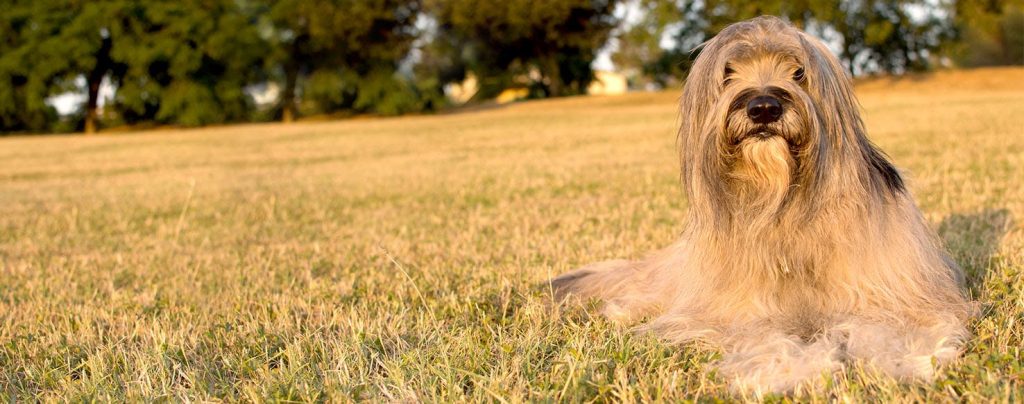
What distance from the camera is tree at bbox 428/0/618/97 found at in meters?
55.2

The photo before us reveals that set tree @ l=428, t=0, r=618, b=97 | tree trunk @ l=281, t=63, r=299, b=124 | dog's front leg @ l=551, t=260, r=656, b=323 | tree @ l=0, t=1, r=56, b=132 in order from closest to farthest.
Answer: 1. dog's front leg @ l=551, t=260, r=656, b=323
2. tree @ l=0, t=1, r=56, b=132
3. tree @ l=428, t=0, r=618, b=97
4. tree trunk @ l=281, t=63, r=299, b=124

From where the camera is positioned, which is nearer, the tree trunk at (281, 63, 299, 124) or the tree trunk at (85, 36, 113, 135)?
the tree trunk at (85, 36, 113, 135)

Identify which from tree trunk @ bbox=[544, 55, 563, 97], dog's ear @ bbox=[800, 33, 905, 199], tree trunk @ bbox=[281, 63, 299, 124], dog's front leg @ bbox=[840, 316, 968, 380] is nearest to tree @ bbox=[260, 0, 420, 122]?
tree trunk @ bbox=[281, 63, 299, 124]

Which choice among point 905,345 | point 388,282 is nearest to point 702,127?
point 905,345

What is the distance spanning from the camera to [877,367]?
329cm

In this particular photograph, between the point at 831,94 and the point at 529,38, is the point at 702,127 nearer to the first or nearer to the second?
the point at 831,94

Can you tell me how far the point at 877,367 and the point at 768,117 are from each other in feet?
3.41

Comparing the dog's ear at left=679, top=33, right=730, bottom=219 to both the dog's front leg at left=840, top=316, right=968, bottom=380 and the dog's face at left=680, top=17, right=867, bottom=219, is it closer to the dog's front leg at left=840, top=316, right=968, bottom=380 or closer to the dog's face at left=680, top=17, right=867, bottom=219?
the dog's face at left=680, top=17, right=867, bottom=219

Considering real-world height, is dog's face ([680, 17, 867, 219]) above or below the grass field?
above

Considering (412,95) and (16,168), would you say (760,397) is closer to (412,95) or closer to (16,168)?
(16,168)

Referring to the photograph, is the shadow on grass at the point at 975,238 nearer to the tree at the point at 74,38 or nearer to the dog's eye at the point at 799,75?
the dog's eye at the point at 799,75

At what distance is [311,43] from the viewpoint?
2223 inches

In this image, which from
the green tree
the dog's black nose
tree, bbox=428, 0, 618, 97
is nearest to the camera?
the dog's black nose

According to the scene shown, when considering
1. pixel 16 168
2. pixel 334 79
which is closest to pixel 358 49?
pixel 334 79
